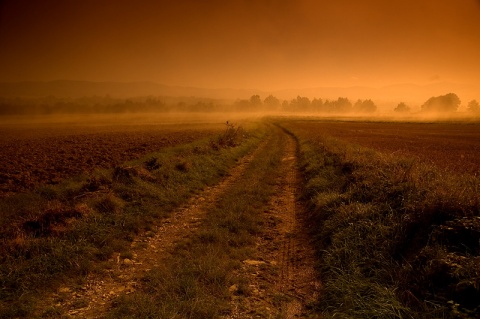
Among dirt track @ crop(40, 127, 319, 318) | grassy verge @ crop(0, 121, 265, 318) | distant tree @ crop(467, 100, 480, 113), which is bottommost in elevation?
dirt track @ crop(40, 127, 319, 318)

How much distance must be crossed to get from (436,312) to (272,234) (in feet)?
14.2

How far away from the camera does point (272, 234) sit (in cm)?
764

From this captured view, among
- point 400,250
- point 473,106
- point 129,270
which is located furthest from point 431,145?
point 473,106

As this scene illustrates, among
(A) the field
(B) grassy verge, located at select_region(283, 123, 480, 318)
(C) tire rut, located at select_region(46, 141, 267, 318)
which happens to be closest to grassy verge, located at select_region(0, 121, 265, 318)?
(A) the field

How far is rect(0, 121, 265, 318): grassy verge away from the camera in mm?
5379

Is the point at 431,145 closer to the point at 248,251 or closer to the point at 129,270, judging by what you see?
the point at 248,251

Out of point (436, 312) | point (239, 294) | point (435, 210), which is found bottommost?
point (239, 294)

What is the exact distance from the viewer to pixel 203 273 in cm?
544

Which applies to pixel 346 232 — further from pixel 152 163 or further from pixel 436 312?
pixel 152 163

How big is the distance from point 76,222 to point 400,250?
8.36 m

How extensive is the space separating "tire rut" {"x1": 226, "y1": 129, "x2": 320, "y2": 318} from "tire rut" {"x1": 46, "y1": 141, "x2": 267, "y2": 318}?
7.05ft

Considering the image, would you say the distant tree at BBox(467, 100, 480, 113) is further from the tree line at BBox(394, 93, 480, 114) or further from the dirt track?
the dirt track

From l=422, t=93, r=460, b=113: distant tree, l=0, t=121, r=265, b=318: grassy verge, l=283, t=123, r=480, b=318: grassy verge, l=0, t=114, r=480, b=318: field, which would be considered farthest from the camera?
l=422, t=93, r=460, b=113: distant tree

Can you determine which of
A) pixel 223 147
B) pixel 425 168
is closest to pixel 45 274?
pixel 425 168
